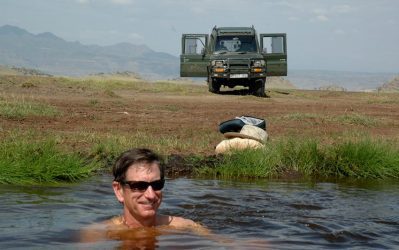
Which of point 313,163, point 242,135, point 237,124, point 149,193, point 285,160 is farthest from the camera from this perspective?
point 237,124

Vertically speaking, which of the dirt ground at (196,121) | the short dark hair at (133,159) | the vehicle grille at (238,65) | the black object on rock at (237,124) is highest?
the vehicle grille at (238,65)

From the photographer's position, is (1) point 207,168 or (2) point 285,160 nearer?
(1) point 207,168

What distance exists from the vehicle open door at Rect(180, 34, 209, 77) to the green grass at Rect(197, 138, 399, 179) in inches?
578

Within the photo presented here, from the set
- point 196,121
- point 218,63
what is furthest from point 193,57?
point 196,121

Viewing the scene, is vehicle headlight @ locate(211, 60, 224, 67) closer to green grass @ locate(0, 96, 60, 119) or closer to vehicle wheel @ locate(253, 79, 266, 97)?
vehicle wheel @ locate(253, 79, 266, 97)

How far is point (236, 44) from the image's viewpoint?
2422 cm

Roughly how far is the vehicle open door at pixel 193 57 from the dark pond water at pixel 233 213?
51.2 ft

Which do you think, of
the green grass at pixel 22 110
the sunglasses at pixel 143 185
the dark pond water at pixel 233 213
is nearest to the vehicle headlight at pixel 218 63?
the green grass at pixel 22 110

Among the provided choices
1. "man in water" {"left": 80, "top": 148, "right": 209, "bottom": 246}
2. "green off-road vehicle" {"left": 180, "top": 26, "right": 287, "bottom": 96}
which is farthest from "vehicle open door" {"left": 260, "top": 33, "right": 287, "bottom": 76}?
"man in water" {"left": 80, "top": 148, "right": 209, "bottom": 246}

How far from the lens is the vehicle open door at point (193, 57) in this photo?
77.6 feet

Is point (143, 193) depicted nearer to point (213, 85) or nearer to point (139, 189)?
point (139, 189)

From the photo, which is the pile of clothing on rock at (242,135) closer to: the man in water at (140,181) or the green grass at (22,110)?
the green grass at (22,110)

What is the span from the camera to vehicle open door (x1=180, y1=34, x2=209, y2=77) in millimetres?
23656

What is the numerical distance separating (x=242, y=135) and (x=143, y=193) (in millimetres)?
5484
